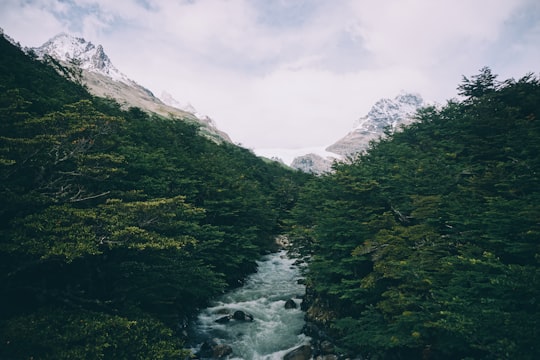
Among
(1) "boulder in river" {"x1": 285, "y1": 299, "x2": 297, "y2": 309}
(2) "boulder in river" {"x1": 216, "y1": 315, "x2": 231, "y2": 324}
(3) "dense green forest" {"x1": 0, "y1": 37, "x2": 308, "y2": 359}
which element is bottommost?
(2) "boulder in river" {"x1": 216, "y1": 315, "x2": 231, "y2": 324}

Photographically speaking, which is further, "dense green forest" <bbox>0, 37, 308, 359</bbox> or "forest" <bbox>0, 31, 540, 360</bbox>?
"dense green forest" <bbox>0, 37, 308, 359</bbox>

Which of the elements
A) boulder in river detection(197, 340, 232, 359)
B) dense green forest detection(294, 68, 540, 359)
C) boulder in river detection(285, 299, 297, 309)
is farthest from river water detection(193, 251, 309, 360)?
dense green forest detection(294, 68, 540, 359)

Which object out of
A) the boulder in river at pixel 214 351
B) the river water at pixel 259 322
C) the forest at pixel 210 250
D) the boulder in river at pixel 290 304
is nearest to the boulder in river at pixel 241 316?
the river water at pixel 259 322

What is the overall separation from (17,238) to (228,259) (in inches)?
718

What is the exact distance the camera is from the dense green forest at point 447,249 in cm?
1004

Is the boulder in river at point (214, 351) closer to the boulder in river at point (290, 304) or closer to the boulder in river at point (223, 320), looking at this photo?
the boulder in river at point (223, 320)

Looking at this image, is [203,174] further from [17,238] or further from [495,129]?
[495,129]

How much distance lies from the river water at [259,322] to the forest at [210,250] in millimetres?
1575

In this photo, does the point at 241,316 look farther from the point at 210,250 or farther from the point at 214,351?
the point at 210,250

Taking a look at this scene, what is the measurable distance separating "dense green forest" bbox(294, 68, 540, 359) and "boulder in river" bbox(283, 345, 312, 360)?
2061mm

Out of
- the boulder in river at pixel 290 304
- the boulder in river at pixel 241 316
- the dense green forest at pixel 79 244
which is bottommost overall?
the boulder in river at pixel 241 316

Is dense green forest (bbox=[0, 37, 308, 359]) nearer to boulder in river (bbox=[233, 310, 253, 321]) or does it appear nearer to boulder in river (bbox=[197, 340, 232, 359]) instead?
boulder in river (bbox=[197, 340, 232, 359])

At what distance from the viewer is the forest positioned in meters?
10.8

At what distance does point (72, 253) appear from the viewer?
37.5 feet
